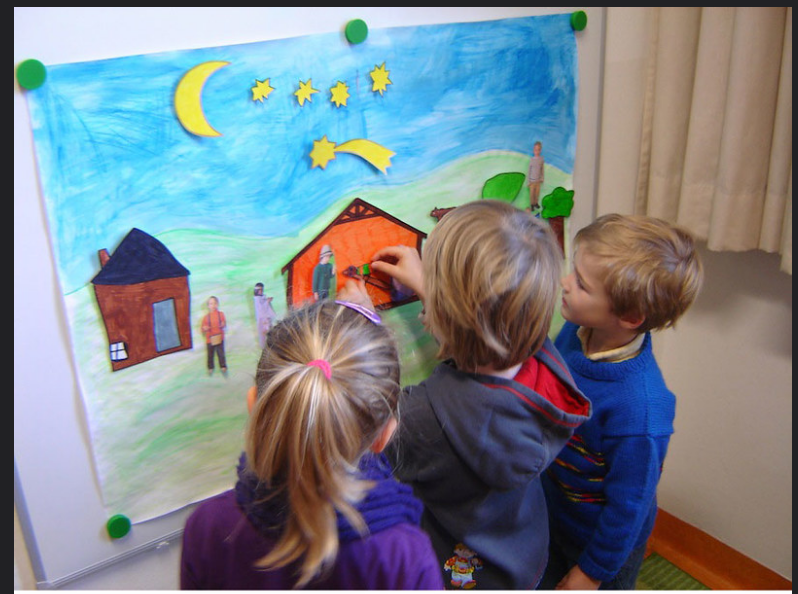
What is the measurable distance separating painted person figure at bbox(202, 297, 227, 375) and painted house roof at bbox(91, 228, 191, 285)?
0.28 ft

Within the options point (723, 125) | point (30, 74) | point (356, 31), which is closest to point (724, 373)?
point (723, 125)

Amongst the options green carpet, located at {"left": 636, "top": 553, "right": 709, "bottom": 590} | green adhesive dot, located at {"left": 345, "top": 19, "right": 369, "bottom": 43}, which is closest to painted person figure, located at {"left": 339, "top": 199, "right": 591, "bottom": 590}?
green adhesive dot, located at {"left": 345, "top": 19, "right": 369, "bottom": 43}

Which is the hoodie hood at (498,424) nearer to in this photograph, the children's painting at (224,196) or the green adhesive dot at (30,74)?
the children's painting at (224,196)

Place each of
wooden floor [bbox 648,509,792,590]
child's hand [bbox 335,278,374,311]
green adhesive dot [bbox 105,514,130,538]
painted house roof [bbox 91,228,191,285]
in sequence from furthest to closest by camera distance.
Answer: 1. wooden floor [bbox 648,509,792,590]
2. child's hand [bbox 335,278,374,311]
3. green adhesive dot [bbox 105,514,130,538]
4. painted house roof [bbox 91,228,191,285]

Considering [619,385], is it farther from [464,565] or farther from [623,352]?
[464,565]

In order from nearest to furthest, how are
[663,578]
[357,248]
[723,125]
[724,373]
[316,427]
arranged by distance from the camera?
[316,427]
[357,248]
[723,125]
[724,373]
[663,578]

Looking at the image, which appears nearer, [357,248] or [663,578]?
[357,248]

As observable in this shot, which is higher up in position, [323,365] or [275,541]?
[323,365]

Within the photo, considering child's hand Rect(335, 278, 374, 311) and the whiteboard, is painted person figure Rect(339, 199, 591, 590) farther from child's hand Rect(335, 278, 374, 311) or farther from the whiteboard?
the whiteboard

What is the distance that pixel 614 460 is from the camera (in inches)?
42.6

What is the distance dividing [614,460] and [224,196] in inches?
29.8

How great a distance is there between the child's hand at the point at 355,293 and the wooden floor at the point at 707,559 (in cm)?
120

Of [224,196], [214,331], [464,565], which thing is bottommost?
[464,565]

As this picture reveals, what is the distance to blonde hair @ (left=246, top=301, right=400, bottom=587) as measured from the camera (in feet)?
2.28
